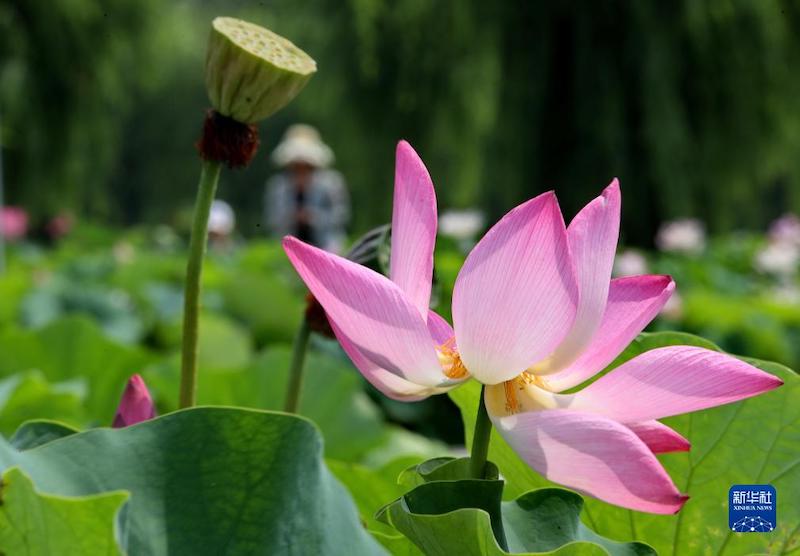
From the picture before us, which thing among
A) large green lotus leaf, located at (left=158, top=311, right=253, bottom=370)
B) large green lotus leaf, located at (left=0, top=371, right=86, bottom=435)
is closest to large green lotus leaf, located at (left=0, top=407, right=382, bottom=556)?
large green lotus leaf, located at (left=0, top=371, right=86, bottom=435)

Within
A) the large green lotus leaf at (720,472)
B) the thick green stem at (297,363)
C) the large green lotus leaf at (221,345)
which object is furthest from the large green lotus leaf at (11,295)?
the large green lotus leaf at (720,472)

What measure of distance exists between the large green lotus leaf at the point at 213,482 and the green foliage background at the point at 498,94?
4.25m

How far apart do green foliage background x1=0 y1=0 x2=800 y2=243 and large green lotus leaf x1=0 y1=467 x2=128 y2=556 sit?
429 centimetres

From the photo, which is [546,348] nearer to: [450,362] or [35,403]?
[450,362]

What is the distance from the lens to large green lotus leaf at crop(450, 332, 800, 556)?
334 millimetres

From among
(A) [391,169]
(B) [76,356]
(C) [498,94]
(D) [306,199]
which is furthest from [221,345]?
(A) [391,169]

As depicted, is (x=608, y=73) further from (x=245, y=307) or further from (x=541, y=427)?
(x=541, y=427)

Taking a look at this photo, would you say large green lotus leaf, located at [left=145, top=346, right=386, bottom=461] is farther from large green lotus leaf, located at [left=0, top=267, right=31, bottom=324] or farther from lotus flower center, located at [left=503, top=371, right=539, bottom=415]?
large green lotus leaf, located at [left=0, top=267, right=31, bottom=324]

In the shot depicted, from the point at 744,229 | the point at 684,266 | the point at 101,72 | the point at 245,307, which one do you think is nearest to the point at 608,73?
the point at 684,266

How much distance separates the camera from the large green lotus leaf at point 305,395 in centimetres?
98

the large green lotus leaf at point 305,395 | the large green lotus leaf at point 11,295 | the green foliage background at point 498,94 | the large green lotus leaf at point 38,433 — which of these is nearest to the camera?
the large green lotus leaf at point 38,433

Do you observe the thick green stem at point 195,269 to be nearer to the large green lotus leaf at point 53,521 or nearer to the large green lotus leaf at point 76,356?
the large green lotus leaf at point 53,521

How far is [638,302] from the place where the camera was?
0.30 m

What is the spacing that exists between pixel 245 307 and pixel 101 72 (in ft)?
17.9
